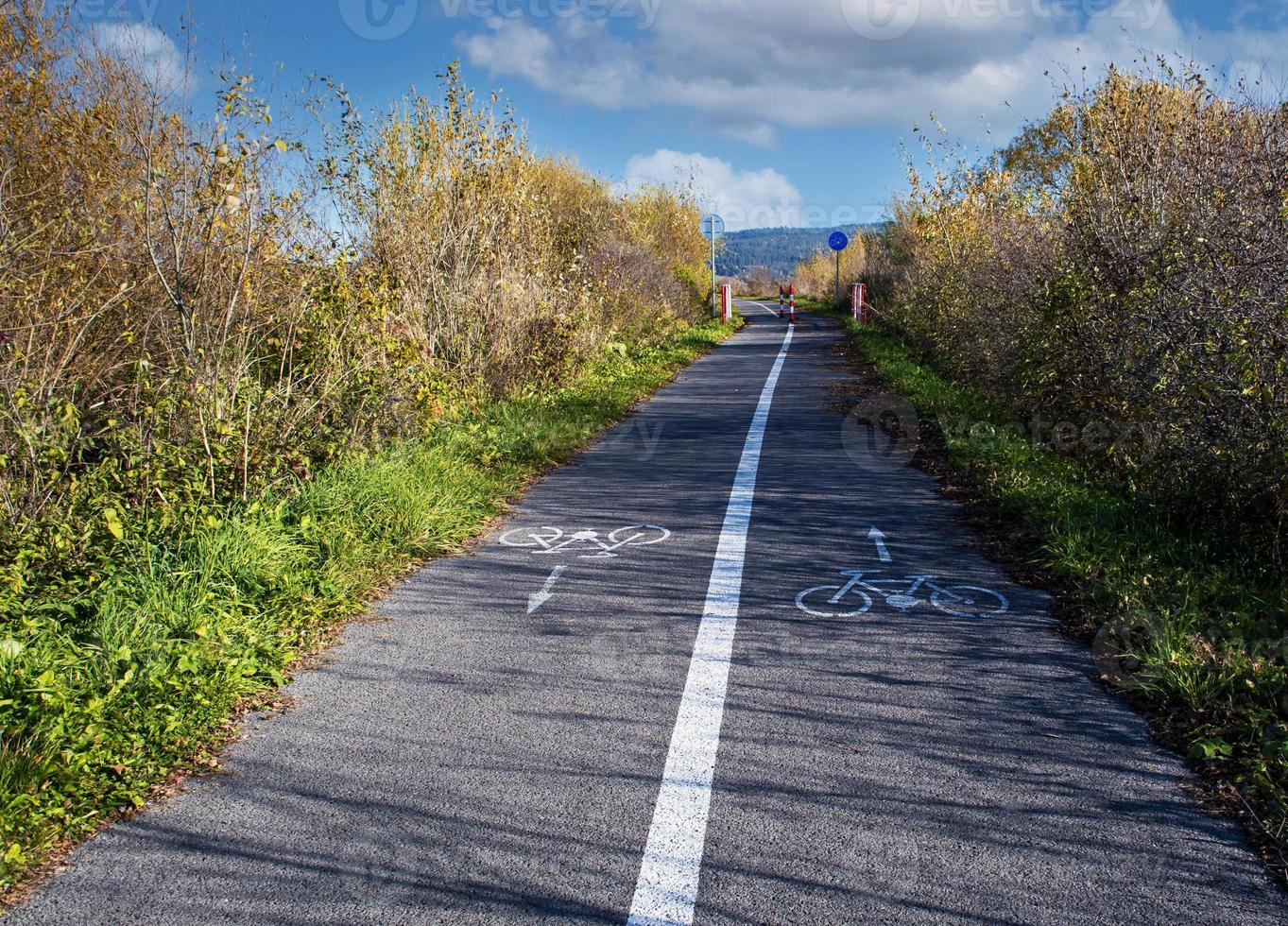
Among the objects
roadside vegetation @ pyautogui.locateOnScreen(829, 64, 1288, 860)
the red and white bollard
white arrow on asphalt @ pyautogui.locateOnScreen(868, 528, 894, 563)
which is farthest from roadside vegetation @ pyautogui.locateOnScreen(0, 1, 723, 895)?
the red and white bollard

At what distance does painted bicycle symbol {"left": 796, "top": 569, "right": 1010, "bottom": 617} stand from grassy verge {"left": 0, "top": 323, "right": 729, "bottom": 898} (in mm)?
2625

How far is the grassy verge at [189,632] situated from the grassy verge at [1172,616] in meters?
3.84

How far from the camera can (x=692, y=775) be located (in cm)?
359

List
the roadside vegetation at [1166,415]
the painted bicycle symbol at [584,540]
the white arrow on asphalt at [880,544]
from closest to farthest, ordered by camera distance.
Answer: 1. the roadside vegetation at [1166,415]
2. the white arrow on asphalt at [880,544]
3. the painted bicycle symbol at [584,540]

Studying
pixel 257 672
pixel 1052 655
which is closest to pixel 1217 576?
pixel 1052 655

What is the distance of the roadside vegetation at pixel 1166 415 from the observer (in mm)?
4348

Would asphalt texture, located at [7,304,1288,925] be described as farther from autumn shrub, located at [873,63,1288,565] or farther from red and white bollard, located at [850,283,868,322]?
red and white bollard, located at [850,283,868,322]

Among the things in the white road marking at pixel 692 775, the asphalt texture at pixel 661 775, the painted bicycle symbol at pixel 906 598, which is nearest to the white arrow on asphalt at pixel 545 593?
the asphalt texture at pixel 661 775

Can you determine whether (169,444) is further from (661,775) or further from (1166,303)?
(1166,303)

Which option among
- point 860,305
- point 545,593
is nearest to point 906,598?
point 545,593

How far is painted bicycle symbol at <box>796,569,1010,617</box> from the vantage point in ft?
17.7

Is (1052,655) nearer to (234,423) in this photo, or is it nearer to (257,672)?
(257,672)

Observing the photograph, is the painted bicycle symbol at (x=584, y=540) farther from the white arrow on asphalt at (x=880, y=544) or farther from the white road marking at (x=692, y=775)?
the white arrow on asphalt at (x=880, y=544)

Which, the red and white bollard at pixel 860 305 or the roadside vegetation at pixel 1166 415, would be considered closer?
the roadside vegetation at pixel 1166 415
